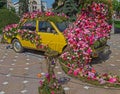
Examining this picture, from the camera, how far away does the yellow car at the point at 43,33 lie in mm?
11055

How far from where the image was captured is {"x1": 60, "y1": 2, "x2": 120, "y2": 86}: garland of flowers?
863cm

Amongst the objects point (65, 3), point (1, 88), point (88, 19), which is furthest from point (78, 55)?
point (65, 3)

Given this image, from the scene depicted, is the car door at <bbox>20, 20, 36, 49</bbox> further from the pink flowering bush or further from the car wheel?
the pink flowering bush

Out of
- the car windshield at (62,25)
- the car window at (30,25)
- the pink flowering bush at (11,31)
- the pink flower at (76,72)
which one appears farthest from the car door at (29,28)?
the pink flower at (76,72)

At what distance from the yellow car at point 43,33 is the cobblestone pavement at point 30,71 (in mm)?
598

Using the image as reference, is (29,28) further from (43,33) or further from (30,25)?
(43,33)

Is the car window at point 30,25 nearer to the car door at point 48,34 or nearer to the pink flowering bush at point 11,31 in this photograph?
the car door at point 48,34

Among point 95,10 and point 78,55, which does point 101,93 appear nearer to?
point 78,55

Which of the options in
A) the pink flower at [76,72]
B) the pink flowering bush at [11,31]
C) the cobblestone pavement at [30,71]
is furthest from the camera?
the pink flowering bush at [11,31]

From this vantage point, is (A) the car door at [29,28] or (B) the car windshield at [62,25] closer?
(B) the car windshield at [62,25]

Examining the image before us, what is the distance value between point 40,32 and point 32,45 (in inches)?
30.9

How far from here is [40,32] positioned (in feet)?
38.2

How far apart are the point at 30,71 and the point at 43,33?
8.22ft

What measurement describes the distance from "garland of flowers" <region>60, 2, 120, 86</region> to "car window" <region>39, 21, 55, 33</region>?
1992 millimetres
